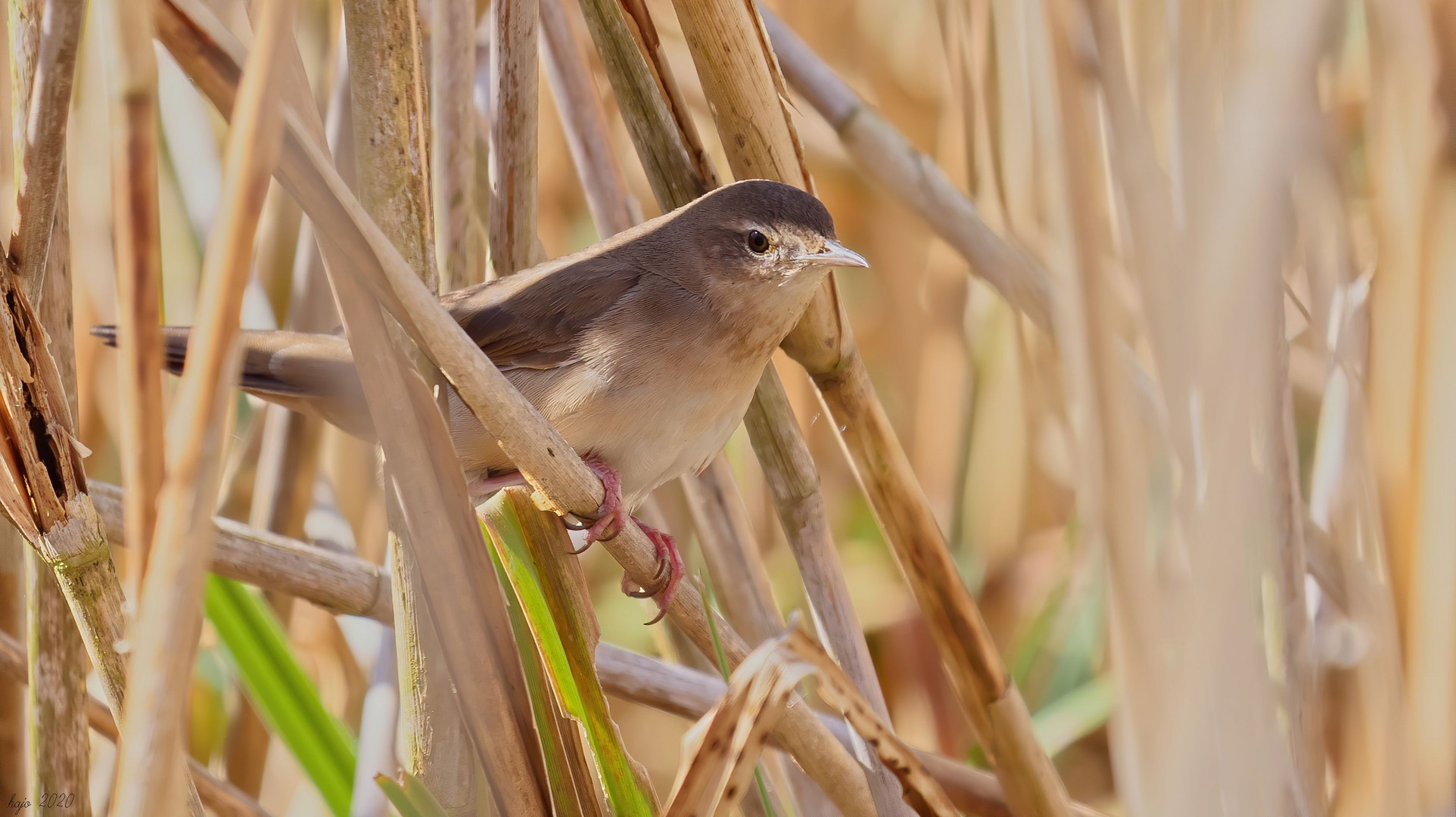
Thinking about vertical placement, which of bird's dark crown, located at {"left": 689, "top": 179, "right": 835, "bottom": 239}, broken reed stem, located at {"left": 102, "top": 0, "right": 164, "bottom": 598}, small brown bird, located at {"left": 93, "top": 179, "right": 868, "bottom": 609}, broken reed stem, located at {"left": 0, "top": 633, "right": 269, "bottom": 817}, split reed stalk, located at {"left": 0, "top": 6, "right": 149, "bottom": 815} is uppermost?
broken reed stem, located at {"left": 102, "top": 0, "right": 164, "bottom": 598}

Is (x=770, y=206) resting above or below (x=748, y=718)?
above

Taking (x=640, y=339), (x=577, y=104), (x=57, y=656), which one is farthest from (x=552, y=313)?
(x=57, y=656)

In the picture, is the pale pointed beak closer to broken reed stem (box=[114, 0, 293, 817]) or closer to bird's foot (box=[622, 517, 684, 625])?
bird's foot (box=[622, 517, 684, 625])

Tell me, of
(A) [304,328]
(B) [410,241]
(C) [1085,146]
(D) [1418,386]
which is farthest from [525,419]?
(A) [304,328]

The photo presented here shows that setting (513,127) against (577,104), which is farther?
(577,104)

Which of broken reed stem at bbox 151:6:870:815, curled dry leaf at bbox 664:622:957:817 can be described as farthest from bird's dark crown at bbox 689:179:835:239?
curled dry leaf at bbox 664:622:957:817

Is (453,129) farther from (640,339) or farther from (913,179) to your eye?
(913,179)

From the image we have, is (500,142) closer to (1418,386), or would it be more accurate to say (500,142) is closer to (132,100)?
(132,100)

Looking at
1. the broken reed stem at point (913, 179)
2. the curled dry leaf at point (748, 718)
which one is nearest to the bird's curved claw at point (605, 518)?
the curled dry leaf at point (748, 718)
